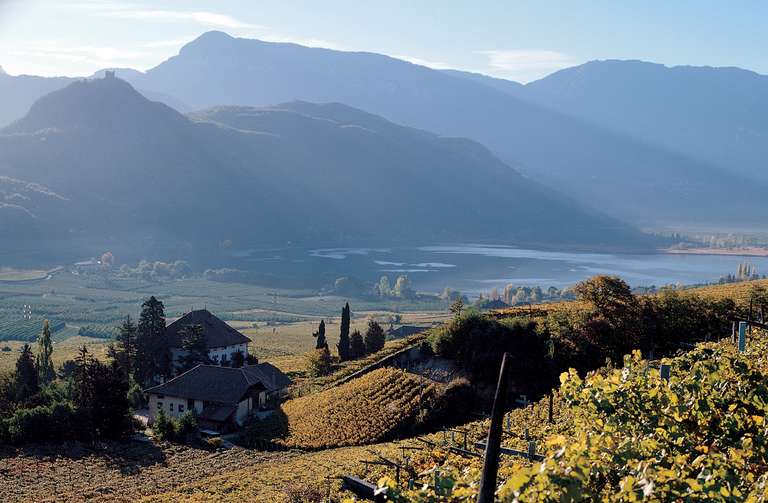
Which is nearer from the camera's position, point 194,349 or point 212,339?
point 194,349

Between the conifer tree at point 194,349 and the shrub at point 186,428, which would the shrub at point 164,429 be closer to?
the shrub at point 186,428

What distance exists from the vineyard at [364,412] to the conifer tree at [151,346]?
16382 millimetres

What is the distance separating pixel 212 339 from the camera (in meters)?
51.9

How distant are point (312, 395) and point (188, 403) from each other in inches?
279

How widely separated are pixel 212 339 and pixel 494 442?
1928 inches

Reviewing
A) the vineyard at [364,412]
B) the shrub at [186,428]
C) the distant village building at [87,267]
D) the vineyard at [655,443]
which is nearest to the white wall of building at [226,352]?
the shrub at [186,428]

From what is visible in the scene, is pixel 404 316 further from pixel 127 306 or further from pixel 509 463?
pixel 509 463

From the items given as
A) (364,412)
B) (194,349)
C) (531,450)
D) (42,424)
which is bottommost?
(42,424)

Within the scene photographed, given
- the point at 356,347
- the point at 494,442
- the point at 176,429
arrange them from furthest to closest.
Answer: the point at 356,347
the point at 176,429
the point at 494,442

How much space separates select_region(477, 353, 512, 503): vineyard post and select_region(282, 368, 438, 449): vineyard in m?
23.3

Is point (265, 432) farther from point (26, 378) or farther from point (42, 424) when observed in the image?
point (26, 378)

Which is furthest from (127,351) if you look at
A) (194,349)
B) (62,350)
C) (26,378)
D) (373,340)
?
(62,350)

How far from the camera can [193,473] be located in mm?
27234

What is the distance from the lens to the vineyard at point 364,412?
28.8 meters
